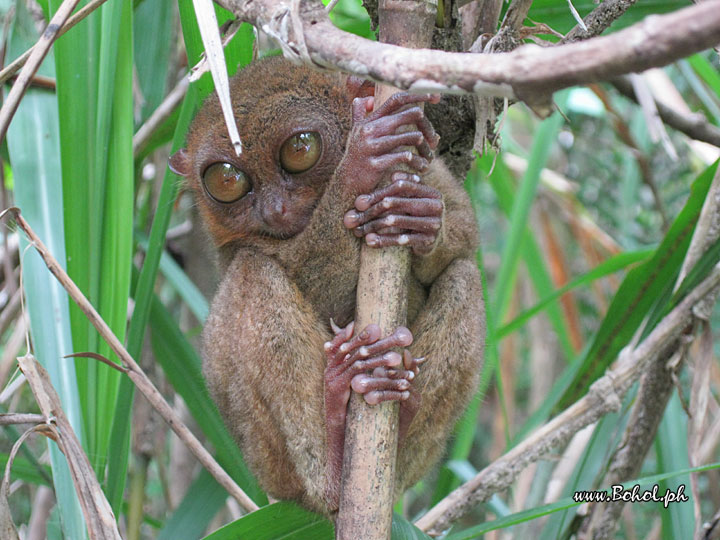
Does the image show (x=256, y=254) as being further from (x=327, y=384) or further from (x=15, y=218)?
(x=15, y=218)

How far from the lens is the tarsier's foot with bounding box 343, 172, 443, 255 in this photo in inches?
79.6

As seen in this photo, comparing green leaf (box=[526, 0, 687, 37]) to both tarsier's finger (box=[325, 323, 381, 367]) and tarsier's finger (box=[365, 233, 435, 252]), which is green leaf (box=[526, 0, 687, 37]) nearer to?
tarsier's finger (box=[365, 233, 435, 252])

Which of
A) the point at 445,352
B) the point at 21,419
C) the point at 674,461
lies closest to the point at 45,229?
the point at 21,419

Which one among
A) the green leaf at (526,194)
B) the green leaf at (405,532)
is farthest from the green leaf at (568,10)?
the green leaf at (405,532)

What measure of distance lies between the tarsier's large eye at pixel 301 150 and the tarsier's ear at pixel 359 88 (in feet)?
0.85

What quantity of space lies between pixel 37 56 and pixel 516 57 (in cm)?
131

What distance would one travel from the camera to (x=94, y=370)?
7.99 feet

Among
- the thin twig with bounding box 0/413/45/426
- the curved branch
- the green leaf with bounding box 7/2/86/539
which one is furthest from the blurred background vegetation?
the curved branch

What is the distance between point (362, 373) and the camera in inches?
83.2

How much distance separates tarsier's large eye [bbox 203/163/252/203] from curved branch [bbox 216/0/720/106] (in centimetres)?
118

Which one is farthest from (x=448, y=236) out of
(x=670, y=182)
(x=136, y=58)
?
(x=670, y=182)

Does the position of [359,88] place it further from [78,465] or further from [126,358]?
[78,465]

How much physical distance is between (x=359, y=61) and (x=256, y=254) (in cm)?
146

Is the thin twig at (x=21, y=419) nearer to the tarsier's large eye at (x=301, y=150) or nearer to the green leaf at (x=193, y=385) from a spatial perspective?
the green leaf at (x=193, y=385)
